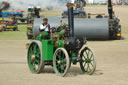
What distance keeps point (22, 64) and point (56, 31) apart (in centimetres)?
317

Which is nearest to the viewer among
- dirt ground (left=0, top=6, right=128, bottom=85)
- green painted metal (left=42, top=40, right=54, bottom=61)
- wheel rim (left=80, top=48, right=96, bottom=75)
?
dirt ground (left=0, top=6, right=128, bottom=85)

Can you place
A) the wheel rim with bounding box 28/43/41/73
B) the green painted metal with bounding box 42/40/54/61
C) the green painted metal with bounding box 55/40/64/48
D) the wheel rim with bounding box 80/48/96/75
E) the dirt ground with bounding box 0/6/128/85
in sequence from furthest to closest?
the wheel rim with bounding box 28/43/41/73 → the green painted metal with bounding box 42/40/54/61 → the green painted metal with bounding box 55/40/64/48 → the wheel rim with bounding box 80/48/96/75 → the dirt ground with bounding box 0/6/128/85

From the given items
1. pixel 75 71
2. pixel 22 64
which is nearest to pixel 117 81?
pixel 75 71

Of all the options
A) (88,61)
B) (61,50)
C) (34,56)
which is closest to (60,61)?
(61,50)

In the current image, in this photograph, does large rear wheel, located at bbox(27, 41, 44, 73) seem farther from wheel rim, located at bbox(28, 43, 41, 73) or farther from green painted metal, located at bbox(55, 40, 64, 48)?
green painted metal, located at bbox(55, 40, 64, 48)

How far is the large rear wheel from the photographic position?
38.2 feet

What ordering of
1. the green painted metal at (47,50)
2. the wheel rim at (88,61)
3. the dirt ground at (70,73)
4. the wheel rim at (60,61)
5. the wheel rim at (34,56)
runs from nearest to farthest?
1. the dirt ground at (70,73)
2. the wheel rim at (60,61)
3. the wheel rim at (88,61)
4. the green painted metal at (47,50)
5. the wheel rim at (34,56)

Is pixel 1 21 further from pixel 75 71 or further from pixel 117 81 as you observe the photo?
pixel 117 81

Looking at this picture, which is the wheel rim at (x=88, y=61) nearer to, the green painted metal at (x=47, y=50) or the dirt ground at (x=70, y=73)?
the dirt ground at (x=70, y=73)

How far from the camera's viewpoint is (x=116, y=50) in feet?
65.5

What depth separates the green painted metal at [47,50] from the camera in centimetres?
1159

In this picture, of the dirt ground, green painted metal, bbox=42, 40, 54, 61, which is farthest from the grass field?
green painted metal, bbox=42, 40, 54, 61

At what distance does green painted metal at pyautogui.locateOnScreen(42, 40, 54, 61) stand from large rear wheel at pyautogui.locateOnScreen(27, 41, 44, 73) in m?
0.12

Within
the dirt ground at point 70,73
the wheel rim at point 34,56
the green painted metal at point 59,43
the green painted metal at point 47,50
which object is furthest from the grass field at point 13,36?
the green painted metal at point 59,43
